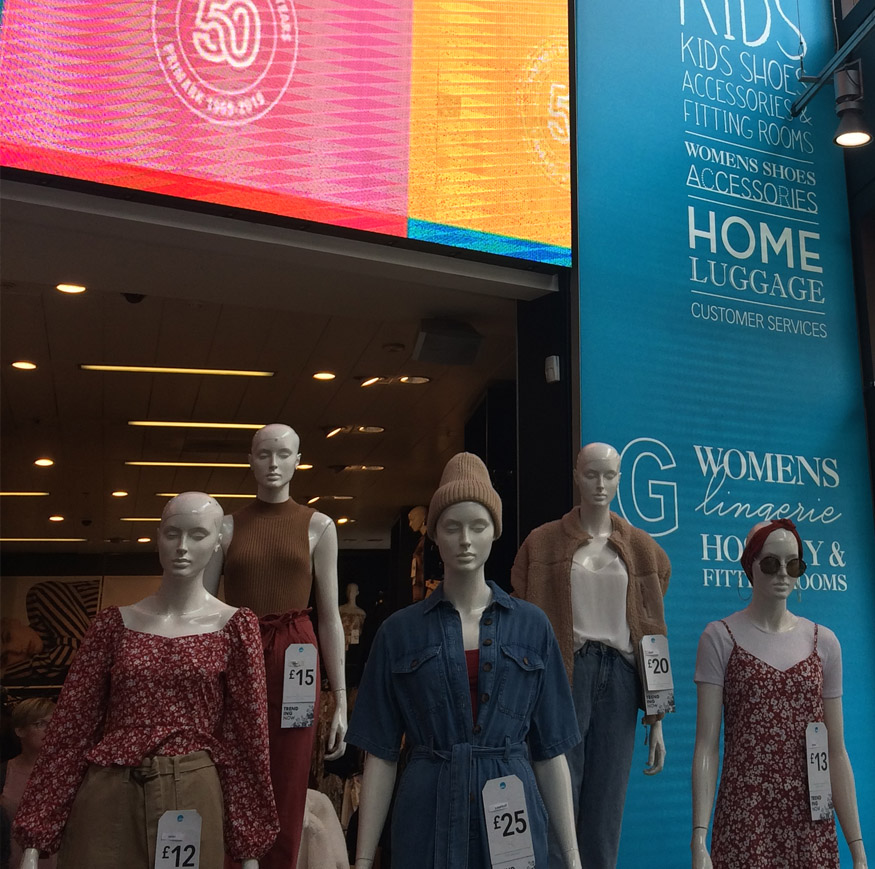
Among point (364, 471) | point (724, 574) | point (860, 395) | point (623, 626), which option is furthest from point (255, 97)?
point (364, 471)

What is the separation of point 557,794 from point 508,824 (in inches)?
8.7

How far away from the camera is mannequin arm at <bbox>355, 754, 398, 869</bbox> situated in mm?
2219

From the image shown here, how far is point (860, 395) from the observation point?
543 centimetres

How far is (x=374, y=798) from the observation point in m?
2.25

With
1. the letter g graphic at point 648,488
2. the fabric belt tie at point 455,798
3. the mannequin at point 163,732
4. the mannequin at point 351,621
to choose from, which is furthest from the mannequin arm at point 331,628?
the mannequin at point 351,621

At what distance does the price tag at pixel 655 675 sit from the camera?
3207 millimetres

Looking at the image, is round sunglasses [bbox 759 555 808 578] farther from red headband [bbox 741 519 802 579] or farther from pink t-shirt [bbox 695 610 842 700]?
pink t-shirt [bbox 695 610 842 700]

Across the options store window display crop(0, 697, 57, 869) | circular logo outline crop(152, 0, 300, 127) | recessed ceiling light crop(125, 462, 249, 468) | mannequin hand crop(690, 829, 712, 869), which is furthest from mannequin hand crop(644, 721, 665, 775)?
recessed ceiling light crop(125, 462, 249, 468)

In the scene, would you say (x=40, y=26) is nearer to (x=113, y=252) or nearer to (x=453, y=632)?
(x=113, y=252)

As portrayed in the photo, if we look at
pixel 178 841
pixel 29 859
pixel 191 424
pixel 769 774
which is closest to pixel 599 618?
pixel 769 774

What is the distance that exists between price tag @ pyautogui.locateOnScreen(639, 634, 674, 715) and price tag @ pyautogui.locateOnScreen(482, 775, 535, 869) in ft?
3.80

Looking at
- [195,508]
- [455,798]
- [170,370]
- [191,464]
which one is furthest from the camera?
[191,464]

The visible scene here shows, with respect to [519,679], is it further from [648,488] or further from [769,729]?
[648,488]

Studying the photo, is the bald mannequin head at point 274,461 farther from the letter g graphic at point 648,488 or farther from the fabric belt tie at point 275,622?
the letter g graphic at point 648,488
